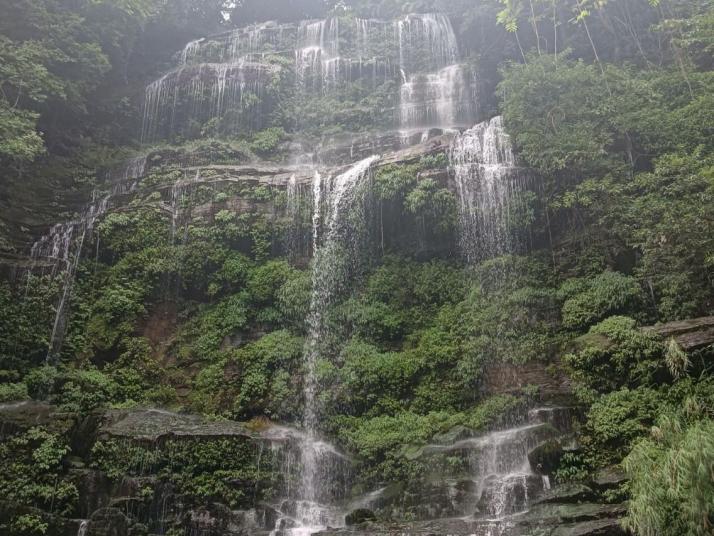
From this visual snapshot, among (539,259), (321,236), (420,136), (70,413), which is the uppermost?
(420,136)

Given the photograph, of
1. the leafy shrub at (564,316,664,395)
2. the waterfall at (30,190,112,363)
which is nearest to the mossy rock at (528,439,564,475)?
the leafy shrub at (564,316,664,395)

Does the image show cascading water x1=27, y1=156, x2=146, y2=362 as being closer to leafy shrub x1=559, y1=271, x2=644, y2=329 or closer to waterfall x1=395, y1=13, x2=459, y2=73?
waterfall x1=395, y1=13, x2=459, y2=73

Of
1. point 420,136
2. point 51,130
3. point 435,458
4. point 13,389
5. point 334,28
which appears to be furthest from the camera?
point 334,28

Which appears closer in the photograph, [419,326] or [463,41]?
[419,326]

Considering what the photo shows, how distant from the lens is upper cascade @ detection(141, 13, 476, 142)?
24031 mm

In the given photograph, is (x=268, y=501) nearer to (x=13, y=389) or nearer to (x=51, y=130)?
(x=13, y=389)

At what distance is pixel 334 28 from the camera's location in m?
28.2

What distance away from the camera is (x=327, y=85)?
26109mm

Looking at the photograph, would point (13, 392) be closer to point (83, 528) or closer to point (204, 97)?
point (83, 528)

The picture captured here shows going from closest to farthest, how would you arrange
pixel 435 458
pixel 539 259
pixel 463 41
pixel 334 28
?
pixel 435 458, pixel 539 259, pixel 463 41, pixel 334 28

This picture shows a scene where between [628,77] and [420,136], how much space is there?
6897 mm

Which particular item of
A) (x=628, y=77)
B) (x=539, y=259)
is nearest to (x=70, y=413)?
(x=539, y=259)

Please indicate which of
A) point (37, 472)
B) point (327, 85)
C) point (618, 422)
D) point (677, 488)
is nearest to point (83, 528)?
point (37, 472)

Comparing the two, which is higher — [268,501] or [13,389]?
[13,389]
